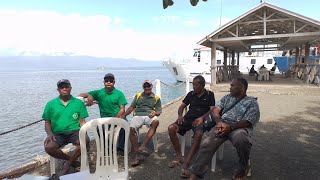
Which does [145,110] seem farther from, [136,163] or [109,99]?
[136,163]

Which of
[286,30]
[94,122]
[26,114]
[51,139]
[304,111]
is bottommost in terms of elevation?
[26,114]

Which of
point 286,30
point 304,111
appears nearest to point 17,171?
point 304,111

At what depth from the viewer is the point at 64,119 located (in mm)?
4270

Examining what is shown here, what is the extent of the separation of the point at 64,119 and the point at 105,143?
3.17 ft

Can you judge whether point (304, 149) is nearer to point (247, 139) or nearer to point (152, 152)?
point (247, 139)

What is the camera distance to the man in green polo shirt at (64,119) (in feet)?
13.7

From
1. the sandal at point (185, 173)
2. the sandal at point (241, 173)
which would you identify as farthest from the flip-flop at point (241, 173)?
the sandal at point (185, 173)

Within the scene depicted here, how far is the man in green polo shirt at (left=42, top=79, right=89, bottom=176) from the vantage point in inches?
165

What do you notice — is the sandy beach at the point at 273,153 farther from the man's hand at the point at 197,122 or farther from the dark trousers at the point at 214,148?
the man's hand at the point at 197,122

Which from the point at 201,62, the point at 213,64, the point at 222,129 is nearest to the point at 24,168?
the point at 222,129

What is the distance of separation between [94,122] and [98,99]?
53.5 inches

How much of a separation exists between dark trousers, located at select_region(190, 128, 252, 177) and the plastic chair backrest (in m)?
0.96

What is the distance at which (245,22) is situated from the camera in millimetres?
14695

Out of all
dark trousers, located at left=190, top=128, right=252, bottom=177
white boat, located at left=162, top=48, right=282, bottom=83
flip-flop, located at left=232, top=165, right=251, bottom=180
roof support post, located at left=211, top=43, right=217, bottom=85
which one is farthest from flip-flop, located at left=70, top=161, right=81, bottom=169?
white boat, located at left=162, top=48, right=282, bottom=83
